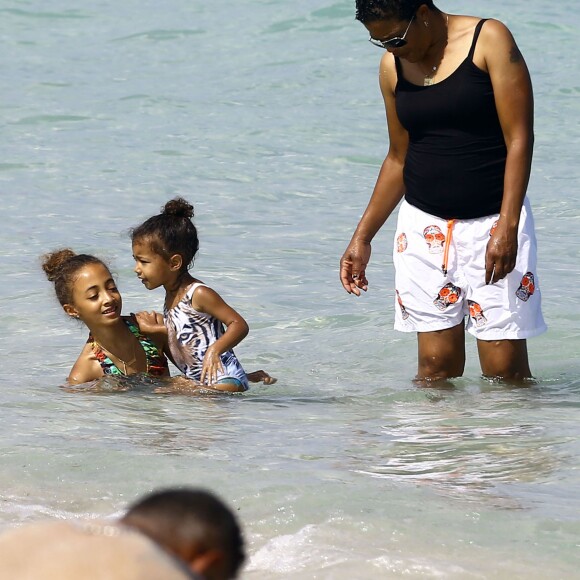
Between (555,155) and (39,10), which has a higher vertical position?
(39,10)

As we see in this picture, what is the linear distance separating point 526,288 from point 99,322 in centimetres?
186

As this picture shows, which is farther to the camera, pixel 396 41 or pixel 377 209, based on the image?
pixel 377 209

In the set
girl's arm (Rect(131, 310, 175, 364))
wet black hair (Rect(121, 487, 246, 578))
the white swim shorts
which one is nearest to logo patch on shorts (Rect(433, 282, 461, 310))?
the white swim shorts

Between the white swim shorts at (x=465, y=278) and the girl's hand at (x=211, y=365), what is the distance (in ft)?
2.80

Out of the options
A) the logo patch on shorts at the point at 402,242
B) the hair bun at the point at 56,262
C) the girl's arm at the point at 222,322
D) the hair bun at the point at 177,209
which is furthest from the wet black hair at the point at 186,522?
the hair bun at the point at 56,262

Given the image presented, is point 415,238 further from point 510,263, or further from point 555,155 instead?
point 555,155

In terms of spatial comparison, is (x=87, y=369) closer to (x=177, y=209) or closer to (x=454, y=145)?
(x=177, y=209)

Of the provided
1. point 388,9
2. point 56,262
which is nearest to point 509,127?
point 388,9

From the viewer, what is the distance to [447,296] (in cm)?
474

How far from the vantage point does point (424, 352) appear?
16.4 ft

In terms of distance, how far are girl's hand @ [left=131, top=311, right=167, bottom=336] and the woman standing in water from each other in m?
0.96

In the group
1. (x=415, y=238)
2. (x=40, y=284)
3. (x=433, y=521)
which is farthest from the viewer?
(x=40, y=284)

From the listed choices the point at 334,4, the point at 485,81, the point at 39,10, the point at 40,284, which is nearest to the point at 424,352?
the point at 485,81

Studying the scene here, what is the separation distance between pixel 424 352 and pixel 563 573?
2.10 meters
